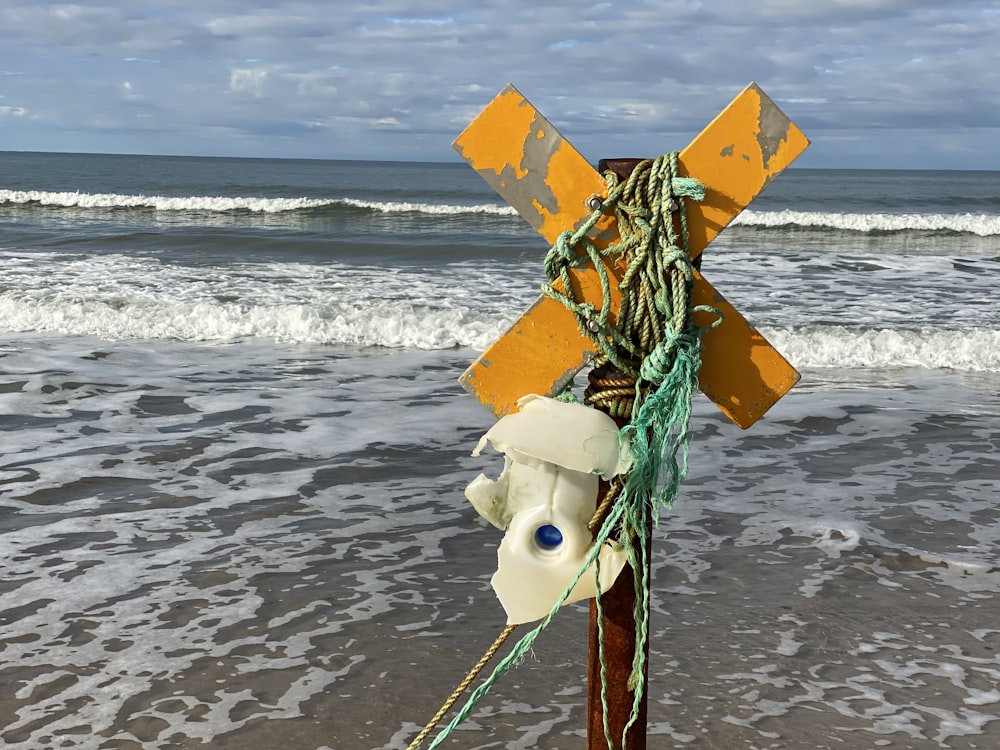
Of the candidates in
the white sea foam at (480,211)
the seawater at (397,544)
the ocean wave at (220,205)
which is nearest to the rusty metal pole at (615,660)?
the seawater at (397,544)

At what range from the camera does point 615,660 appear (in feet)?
6.22

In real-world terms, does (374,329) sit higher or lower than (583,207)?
lower

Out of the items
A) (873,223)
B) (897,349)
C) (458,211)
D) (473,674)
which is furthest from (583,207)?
(458,211)

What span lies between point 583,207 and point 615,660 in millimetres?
889

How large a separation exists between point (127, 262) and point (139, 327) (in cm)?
562

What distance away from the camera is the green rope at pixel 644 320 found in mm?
1686

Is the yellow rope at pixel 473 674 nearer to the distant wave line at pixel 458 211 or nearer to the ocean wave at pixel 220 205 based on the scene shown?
the distant wave line at pixel 458 211

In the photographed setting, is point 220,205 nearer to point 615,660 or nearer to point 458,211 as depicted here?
point 458,211

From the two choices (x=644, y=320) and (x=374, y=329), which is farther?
(x=374, y=329)

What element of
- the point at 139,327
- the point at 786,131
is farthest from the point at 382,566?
the point at 139,327

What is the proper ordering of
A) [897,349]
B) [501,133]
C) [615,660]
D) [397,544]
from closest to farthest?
1. [501,133]
2. [615,660]
3. [397,544]
4. [897,349]

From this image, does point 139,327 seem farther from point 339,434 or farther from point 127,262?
point 127,262

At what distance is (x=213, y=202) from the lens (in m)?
27.1

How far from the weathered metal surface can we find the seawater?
4.69 ft
